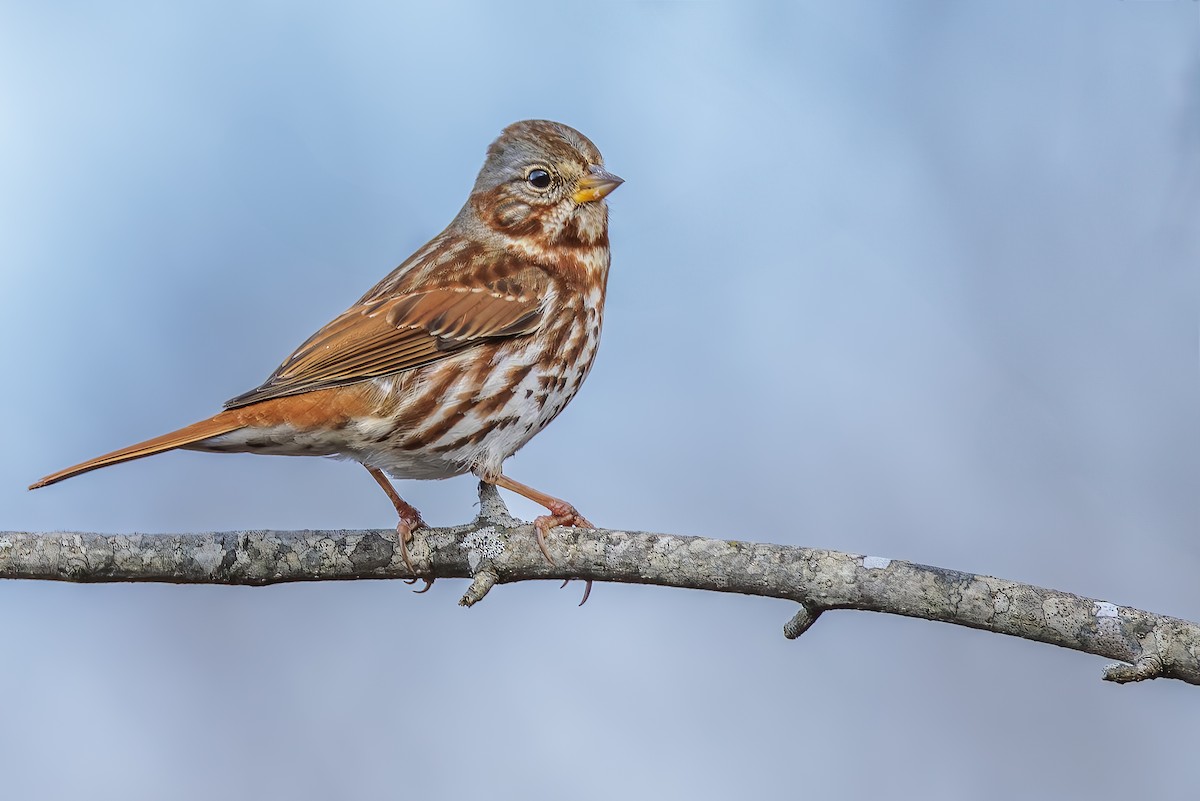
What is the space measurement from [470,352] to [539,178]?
1.14m

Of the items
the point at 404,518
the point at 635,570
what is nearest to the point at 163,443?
the point at 404,518

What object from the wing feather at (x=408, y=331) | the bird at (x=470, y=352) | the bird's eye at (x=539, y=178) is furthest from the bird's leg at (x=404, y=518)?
the bird's eye at (x=539, y=178)

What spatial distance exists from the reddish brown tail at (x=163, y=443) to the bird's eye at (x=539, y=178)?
6.81 feet

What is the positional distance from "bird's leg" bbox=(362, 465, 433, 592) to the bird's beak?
178 centimetres

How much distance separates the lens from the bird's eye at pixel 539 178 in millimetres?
6254

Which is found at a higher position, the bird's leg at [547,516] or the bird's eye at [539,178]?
the bird's eye at [539,178]

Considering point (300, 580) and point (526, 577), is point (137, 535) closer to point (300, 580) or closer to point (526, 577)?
point (300, 580)

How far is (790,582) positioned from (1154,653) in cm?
119

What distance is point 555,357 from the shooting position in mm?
5824

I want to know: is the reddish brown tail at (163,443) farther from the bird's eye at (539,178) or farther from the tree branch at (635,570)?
the bird's eye at (539,178)

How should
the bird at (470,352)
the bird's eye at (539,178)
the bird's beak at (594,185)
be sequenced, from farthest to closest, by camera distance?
the bird's eye at (539,178) < the bird's beak at (594,185) < the bird at (470,352)

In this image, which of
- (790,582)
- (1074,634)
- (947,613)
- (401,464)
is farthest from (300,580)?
(1074,634)

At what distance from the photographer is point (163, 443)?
494cm

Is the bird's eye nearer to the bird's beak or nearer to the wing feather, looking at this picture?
the bird's beak
